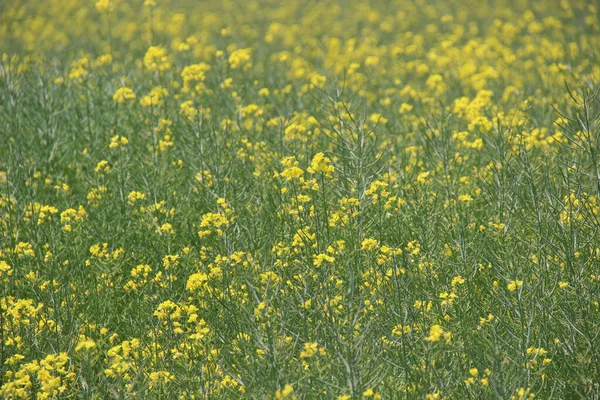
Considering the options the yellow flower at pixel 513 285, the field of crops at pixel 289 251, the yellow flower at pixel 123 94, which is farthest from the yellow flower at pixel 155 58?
the yellow flower at pixel 513 285

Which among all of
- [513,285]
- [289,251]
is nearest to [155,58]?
[289,251]

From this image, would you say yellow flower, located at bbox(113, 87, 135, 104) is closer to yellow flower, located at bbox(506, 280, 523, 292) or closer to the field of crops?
the field of crops

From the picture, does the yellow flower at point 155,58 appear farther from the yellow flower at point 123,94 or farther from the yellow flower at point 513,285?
the yellow flower at point 513,285

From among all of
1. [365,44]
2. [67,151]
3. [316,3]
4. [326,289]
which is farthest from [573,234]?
[316,3]

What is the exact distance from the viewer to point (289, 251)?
4.07 m

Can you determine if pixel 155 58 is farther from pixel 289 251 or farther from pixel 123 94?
pixel 289 251

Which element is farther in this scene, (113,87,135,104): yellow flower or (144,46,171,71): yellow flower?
(144,46,171,71): yellow flower

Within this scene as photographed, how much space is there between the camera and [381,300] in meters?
3.81

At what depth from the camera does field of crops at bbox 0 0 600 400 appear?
11.0 feet

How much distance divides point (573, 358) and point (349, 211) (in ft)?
4.83

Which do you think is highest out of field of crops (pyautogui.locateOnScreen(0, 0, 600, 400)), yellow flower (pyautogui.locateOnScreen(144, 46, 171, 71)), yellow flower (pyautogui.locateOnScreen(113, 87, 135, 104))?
yellow flower (pyautogui.locateOnScreen(144, 46, 171, 71))

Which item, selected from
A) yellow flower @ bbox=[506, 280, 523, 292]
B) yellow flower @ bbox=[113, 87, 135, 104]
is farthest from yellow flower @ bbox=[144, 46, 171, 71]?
yellow flower @ bbox=[506, 280, 523, 292]

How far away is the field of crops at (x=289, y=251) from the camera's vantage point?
3346 millimetres

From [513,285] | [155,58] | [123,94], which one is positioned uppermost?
[155,58]
